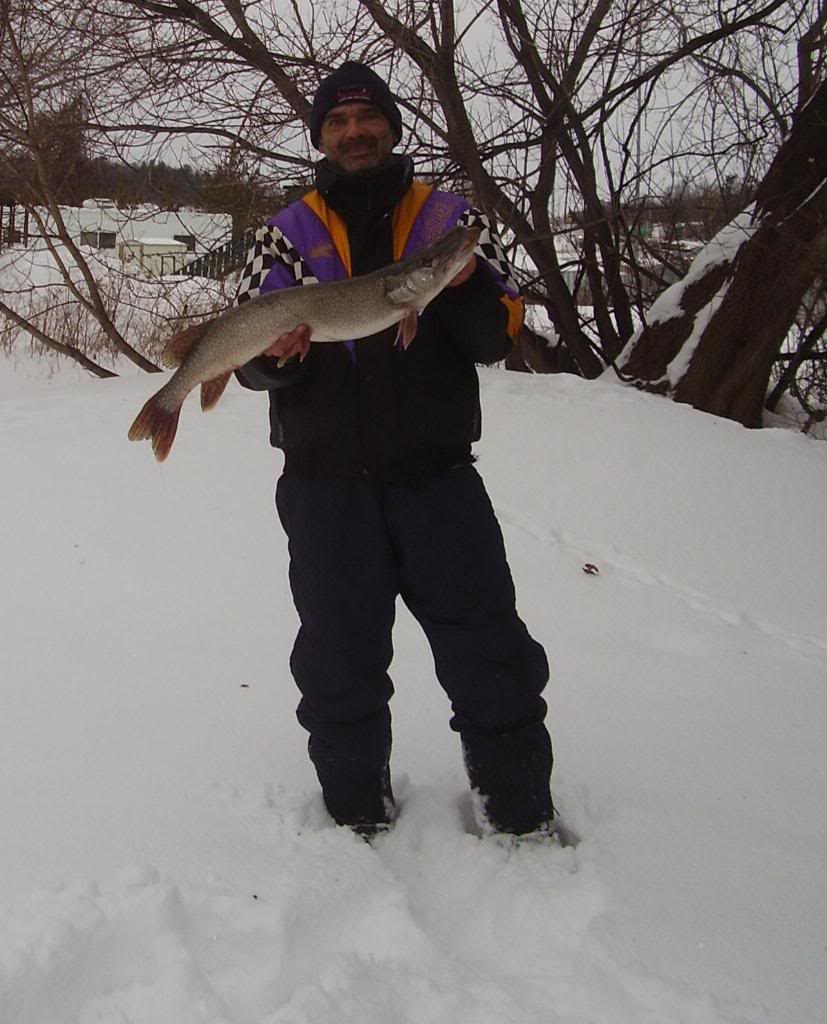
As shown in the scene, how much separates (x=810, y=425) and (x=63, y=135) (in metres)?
7.82

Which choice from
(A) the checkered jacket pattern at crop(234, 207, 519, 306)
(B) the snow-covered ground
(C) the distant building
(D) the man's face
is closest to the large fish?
(A) the checkered jacket pattern at crop(234, 207, 519, 306)

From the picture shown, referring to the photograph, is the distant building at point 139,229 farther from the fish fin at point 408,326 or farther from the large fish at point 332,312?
the fish fin at point 408,326

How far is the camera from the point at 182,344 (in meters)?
2.32

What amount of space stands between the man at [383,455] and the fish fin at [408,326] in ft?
0.40

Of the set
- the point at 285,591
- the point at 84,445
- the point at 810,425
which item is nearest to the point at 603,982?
the point at 285,591

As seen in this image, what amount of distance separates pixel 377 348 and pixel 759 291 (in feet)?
18.7

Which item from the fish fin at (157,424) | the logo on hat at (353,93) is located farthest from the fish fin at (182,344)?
the logo on hat at (353,93)

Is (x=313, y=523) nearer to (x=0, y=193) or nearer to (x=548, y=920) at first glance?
(x=548, y=920)

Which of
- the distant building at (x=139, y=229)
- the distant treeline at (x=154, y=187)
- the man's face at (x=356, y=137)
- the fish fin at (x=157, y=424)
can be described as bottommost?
the fish fin at (x=157, y=424)

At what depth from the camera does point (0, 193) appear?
10023 millimetres

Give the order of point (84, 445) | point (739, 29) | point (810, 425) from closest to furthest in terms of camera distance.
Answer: point (84, 445), point (739, 29), point (810, 425)

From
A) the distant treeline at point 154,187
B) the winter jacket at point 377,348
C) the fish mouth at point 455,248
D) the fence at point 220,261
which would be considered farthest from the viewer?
the fence at point 220,261

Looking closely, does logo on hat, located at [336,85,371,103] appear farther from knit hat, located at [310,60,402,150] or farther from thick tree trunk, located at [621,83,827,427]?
thick tree trunk, located at [621,83,827,427]

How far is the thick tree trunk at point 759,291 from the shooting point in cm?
682
